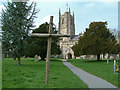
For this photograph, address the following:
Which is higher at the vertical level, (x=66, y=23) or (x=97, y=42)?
(x=66, y=23)

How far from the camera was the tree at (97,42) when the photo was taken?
3017 centimetres

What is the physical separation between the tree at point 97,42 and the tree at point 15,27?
15.0 meters

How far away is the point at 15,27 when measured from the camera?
60.8 ft

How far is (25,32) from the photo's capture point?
62.0 ft

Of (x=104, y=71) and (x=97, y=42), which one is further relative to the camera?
(x=97, y=42)

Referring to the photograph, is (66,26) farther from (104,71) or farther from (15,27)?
(104,71)

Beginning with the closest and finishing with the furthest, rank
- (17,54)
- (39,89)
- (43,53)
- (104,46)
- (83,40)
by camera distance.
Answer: (39,89), (17,54), (104,46), (83,40), (43,53)

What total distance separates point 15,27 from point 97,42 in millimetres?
18114

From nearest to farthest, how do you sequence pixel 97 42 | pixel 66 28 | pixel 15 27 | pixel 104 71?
pixel 104 71 → pixel 15 27 → pixel 97 42 → pixel 66 28

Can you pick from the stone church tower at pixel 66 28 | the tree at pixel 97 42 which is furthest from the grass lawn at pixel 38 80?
the stone church tower at pixel 66 28

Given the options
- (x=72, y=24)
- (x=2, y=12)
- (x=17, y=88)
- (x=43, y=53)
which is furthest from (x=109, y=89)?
(x=72, y=24)

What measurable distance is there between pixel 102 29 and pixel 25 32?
63.7 ft

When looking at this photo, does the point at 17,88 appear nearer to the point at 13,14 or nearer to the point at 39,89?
the point at 39,89

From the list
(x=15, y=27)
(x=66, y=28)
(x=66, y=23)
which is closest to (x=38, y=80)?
(x=15, y=27)
